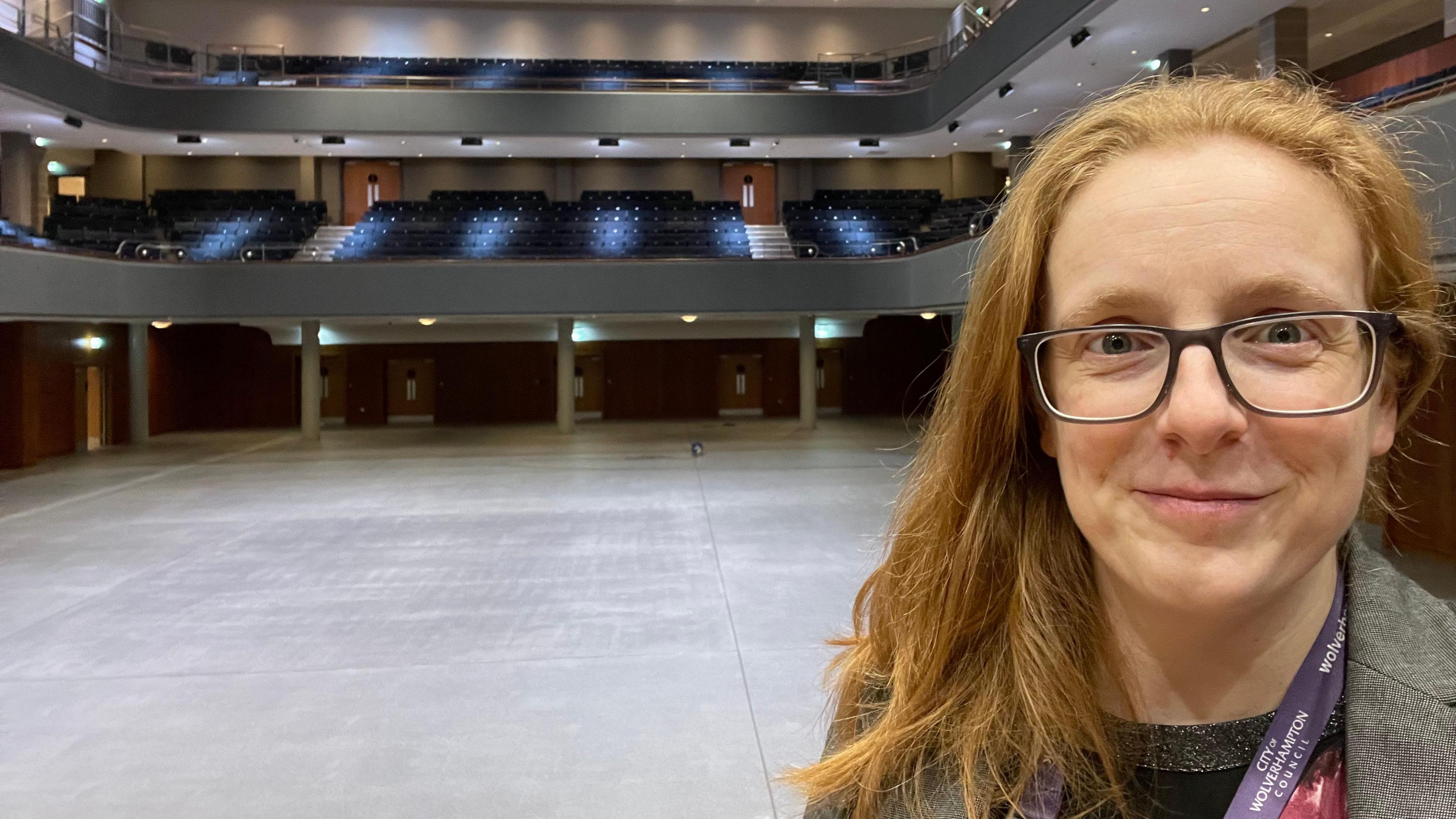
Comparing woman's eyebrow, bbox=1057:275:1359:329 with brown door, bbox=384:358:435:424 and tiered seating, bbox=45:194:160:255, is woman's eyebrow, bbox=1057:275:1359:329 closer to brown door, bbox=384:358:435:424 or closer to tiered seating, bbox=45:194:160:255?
tiered seating, bbox=45:194:160:255

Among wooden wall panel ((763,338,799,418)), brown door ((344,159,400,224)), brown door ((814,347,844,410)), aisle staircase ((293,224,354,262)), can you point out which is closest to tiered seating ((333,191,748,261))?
aisle staircase ((293,224,354,262))

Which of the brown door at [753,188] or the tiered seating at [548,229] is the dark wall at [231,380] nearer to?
the tiered seating at [548,229]

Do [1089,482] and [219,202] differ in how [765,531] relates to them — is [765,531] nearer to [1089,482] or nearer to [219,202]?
[1089,482]

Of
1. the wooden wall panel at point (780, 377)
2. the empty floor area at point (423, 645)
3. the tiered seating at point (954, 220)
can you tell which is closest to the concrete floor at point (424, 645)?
the empty floor area at point (423, 645)

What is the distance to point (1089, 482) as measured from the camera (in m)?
0.89

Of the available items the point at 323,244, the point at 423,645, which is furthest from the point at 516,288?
the point at 423,645

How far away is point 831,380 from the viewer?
25797 millimetres

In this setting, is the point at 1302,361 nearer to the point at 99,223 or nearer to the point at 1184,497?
the point at 1184,497

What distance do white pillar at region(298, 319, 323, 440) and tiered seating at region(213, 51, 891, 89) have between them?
6171 millimetres

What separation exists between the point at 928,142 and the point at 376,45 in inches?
572

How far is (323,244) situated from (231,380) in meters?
5.27

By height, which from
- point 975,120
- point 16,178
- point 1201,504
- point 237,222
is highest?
point 975,120

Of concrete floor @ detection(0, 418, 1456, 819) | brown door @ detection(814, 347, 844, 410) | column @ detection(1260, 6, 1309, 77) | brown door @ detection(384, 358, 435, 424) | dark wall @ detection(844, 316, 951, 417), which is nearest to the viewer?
concrete floor @ detection(0, 418, 1456, 819)

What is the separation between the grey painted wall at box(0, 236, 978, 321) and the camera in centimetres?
1759
